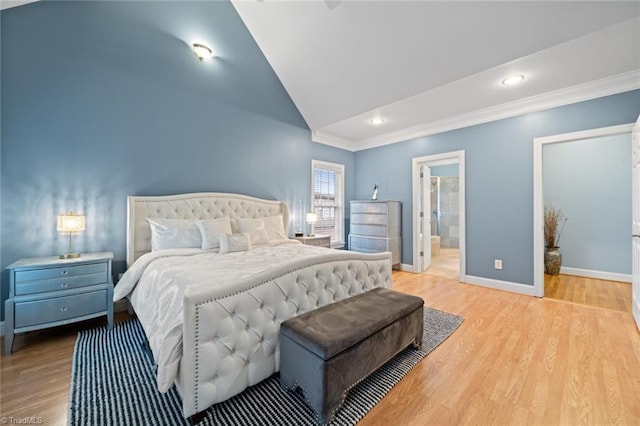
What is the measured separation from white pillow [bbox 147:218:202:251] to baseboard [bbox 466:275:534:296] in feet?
13.1

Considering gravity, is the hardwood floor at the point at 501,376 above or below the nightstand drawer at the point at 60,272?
below

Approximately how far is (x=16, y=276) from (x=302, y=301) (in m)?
2.31

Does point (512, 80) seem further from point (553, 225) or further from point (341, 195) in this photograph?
point (341, 195)

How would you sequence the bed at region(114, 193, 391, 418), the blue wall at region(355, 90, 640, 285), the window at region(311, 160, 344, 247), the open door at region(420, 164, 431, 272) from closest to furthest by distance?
the bed at region(114, 193, 391, 418)
the blue wall at region(355, 90, 640, 285)
the open door at region(420, 164, 431, 272)
the window at region(311, 160, 344, 247)

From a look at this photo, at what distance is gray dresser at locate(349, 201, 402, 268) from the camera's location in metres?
4.55

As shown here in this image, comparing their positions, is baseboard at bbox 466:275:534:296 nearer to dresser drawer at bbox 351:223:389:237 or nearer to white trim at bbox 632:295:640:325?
white trim at bbox 632:295:640:325

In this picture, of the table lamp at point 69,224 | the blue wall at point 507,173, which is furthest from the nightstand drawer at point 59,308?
the blue wall at point 507,173

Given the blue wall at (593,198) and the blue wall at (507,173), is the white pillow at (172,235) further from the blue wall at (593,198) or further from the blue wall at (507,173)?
the blue wall at (593,198)

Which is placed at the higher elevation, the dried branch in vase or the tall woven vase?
the dried branch in vase

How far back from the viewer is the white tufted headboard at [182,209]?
Result: 2791 millimetres

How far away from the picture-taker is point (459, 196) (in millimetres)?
4156

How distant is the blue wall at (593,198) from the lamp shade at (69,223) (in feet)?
21.3

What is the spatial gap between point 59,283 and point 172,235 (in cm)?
94

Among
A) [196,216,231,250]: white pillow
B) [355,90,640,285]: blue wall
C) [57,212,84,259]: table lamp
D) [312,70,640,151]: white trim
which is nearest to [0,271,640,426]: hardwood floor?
[57,212,84,259]: table lamp
